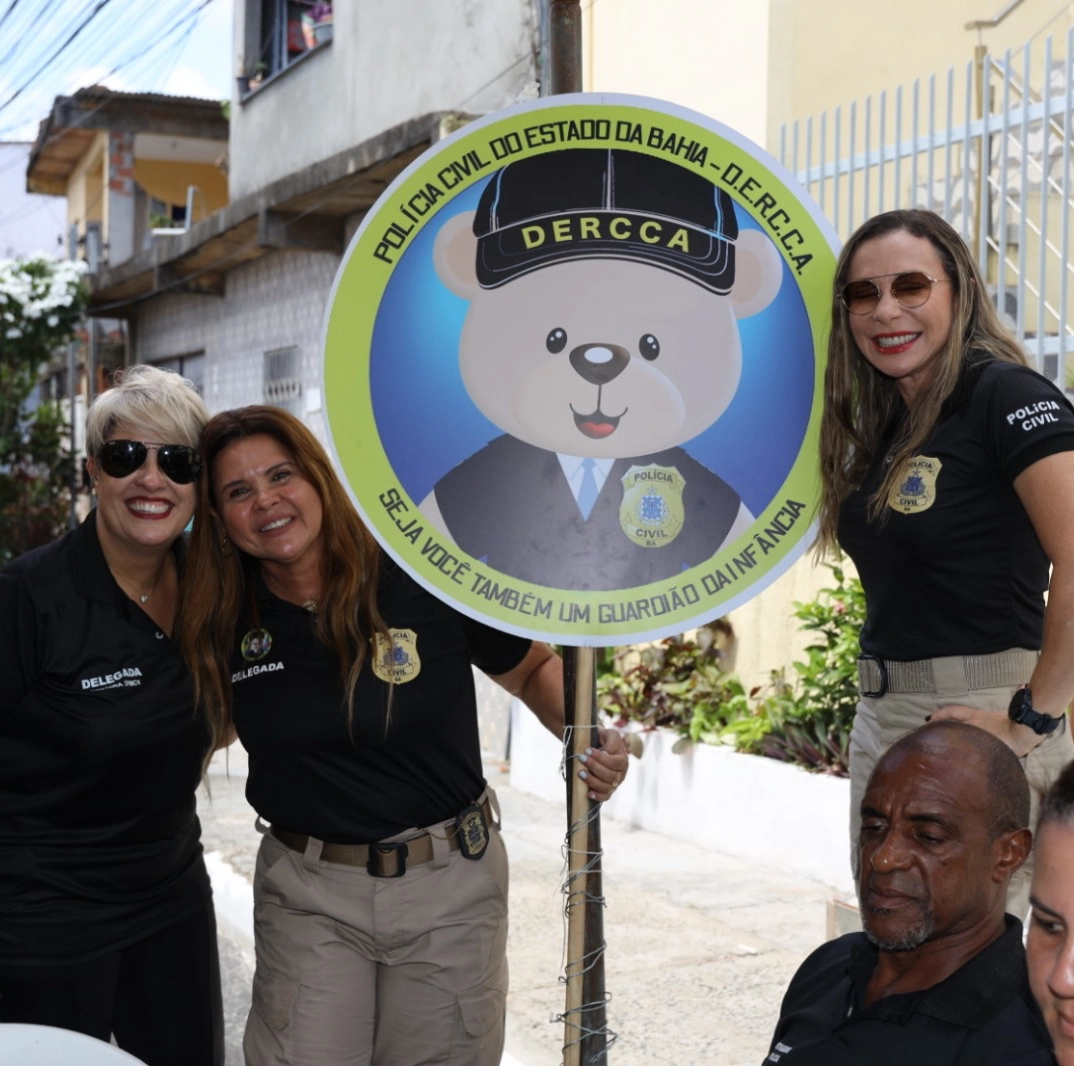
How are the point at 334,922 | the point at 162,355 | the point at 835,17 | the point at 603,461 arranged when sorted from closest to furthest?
1. the point at 603,461
2. the point at 334,922
3. the point at 835,17
4. the point at 162,355

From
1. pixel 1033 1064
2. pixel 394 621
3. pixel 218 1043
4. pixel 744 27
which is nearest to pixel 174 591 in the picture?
pixel 394 621

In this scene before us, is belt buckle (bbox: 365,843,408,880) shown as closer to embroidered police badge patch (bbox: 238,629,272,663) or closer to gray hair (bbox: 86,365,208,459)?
embroidered police badge patch (bbox: 238,629,272,663)

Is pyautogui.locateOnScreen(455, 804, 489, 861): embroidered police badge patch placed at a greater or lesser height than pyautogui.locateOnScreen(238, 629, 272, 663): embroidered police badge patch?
lesser

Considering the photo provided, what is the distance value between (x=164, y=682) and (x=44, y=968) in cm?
62

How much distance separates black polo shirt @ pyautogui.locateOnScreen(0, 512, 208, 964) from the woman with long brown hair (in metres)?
0.13

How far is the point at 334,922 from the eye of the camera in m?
2.82

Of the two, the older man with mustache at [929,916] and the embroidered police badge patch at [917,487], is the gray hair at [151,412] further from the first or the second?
the older man with mustache at [929,916]

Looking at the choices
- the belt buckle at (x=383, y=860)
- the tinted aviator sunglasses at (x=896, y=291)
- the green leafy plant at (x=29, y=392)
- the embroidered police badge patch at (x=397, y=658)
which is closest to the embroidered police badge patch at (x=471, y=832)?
the belt buckle at (x=383, y=860)

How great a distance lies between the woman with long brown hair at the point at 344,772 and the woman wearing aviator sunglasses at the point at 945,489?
2.85ft

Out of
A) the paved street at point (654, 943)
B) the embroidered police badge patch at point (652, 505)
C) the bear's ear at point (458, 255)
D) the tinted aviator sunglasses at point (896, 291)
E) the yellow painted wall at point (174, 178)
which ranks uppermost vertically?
the yellow painted wall at point (174, 178)

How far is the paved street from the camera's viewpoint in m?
4.59

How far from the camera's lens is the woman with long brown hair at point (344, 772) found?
281 cm

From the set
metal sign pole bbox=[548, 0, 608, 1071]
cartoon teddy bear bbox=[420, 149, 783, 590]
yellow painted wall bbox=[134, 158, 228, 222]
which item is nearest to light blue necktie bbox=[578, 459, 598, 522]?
cartoon teddy bear bbox=[420, 149, 783, 590]

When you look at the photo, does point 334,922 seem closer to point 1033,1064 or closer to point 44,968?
point 44,968
